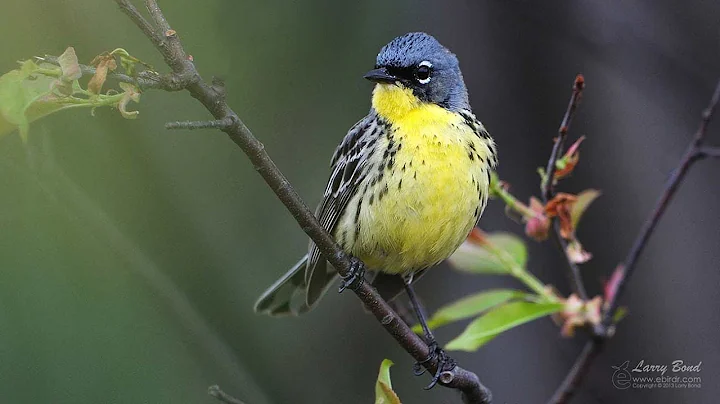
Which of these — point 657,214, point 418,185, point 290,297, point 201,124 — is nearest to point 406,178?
point 418,185

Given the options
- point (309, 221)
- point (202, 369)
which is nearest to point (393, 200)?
point (309, 221)

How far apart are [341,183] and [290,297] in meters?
0.53

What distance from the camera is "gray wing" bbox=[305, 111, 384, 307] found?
330cm

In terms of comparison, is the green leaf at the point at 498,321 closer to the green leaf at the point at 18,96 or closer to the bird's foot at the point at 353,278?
the bird's foot at the point at 353,278

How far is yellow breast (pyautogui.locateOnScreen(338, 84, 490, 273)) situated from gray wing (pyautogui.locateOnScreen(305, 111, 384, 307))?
5 cm

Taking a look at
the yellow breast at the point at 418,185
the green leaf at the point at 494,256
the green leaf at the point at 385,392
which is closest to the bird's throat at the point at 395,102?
the yellow breast at the point at 418,185

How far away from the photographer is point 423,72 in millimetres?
3402

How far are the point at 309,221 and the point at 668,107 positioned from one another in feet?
9.64

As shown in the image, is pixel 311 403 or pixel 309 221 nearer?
pixel 309 221

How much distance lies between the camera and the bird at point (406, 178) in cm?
316

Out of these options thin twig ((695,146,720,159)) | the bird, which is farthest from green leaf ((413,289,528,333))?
thin twig ((695,146,720,159))

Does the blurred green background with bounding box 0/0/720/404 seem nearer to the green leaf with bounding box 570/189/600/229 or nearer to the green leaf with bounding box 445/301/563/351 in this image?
the green leaf with bounding box 445/301/563/351

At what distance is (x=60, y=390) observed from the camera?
377cm

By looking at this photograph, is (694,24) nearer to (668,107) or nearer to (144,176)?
(668,107)
